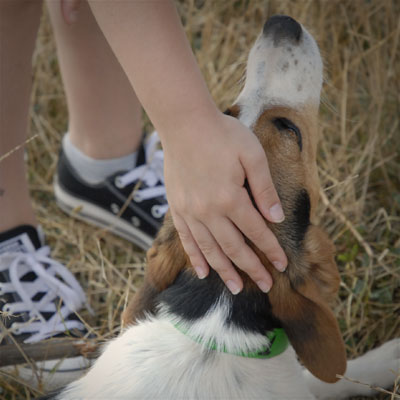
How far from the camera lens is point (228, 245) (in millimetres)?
1606

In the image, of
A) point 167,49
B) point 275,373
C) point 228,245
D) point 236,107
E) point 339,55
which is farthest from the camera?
point 339,55

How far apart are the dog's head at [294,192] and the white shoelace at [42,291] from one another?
86 cm

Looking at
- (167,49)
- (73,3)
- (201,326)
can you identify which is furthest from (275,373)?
(73,3)

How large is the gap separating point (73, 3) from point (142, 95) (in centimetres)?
87

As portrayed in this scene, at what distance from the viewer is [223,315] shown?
163cm

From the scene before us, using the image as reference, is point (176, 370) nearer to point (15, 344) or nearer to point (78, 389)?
point (78, 389)

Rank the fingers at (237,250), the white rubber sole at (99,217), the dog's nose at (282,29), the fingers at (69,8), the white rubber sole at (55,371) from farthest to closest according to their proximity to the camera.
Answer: the white rubber sole at (99,217)
the white rubber sole at (55,371)
the fingers at (69,8)
the dog's nose at (282,29)
the fingers at (237,250)

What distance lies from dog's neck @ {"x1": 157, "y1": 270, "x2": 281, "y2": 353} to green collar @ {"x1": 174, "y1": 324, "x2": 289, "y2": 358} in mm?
10

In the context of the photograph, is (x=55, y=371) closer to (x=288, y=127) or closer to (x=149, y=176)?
(x=149, y=176)

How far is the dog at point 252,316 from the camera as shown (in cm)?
164

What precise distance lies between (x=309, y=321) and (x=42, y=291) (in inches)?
56.1

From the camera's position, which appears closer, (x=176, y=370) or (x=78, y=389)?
(x=176, y=370)

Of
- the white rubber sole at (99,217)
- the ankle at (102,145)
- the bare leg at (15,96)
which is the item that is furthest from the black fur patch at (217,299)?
the ankle at (102,145)

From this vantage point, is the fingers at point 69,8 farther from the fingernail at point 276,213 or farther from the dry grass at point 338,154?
the fingernail at point 276,213
